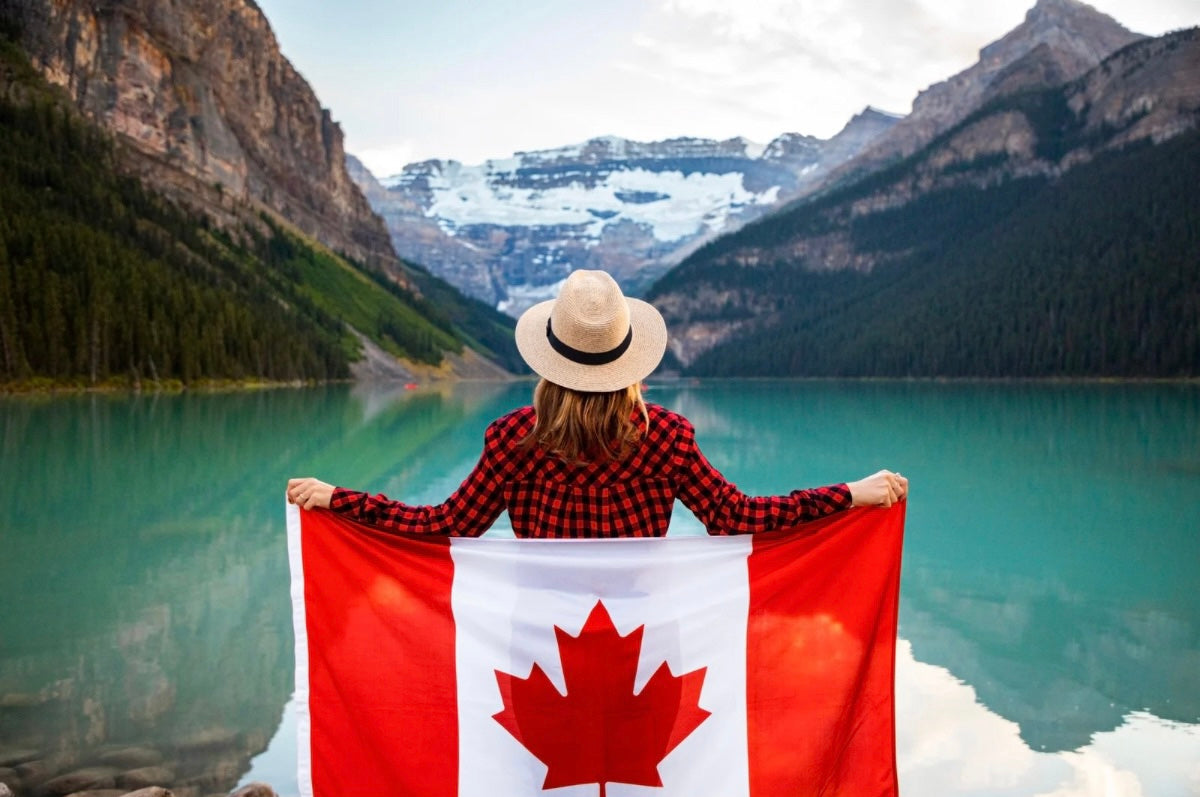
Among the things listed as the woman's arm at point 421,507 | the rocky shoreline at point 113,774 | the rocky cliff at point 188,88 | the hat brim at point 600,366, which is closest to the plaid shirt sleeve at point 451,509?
the woman's arm at point 421,507

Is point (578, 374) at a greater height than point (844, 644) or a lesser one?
greater

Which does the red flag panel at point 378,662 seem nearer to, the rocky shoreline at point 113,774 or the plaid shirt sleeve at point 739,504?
the plaid shirt sleeve at point 739,504

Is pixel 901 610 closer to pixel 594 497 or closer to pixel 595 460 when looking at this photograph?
pixel 594 497

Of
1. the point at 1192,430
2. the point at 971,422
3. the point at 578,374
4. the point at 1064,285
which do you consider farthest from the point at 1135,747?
the point at 1064,285

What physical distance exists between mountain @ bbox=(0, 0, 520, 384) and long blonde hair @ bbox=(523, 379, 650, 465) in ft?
231

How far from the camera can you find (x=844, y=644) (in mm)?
4543

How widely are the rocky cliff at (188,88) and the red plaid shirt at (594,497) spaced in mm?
140871

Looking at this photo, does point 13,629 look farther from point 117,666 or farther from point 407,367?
point 407,367

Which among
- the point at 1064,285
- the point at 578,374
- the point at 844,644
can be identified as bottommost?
the point at 844,644

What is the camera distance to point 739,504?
425 centimetres

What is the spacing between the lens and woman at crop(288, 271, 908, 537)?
3895 millimetres

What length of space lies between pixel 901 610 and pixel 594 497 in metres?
8.88

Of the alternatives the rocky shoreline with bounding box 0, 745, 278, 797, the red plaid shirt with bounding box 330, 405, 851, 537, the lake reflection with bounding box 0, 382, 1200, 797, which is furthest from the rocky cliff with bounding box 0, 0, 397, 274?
the red plaid shirt with bounding box 330, 405, 851, 537

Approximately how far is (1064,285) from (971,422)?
110633 millimetres
